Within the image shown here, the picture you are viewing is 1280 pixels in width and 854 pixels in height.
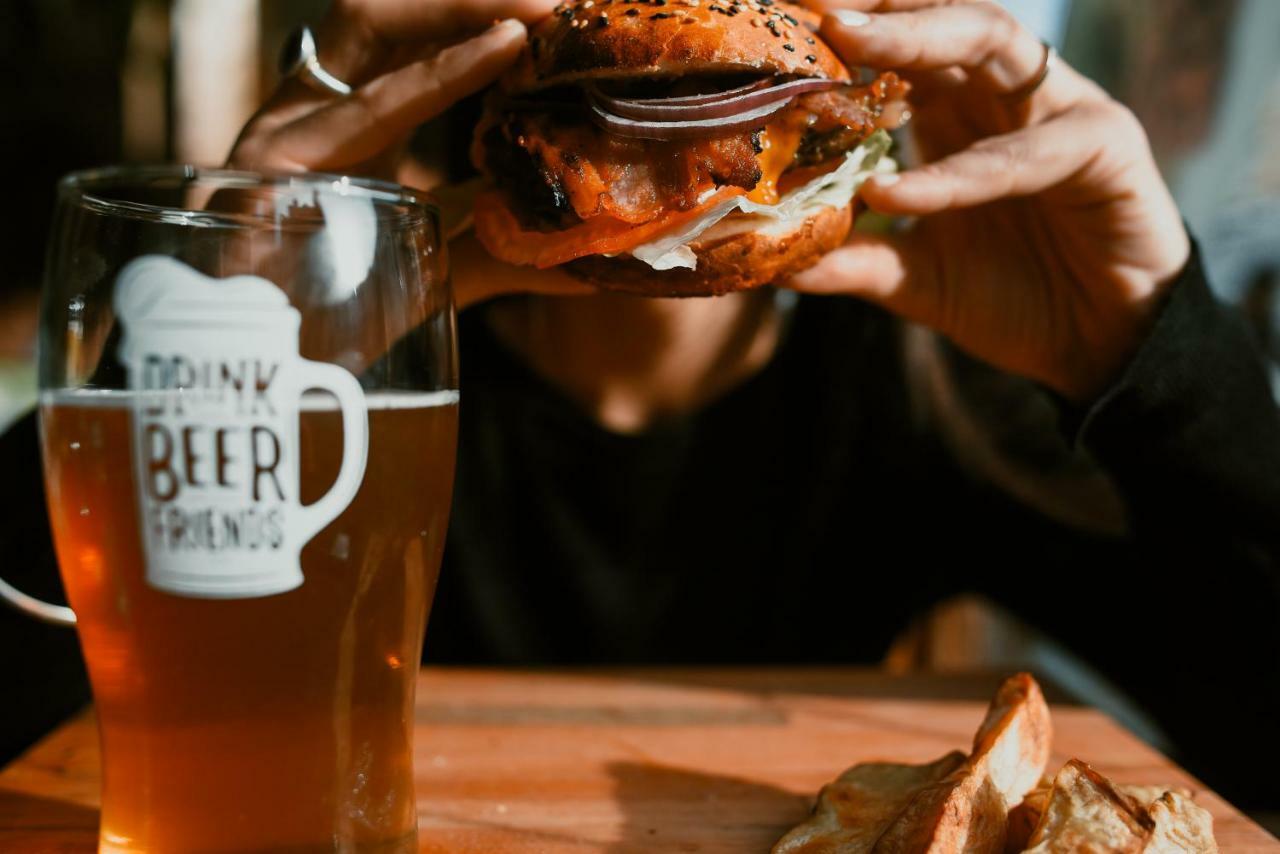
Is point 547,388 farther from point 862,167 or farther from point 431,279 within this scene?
point 431,279

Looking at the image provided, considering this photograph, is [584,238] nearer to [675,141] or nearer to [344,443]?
[675,141]

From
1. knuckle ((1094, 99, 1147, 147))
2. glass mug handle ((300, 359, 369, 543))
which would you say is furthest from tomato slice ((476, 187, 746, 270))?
knuckle ((1094, 99, 1147, 147))

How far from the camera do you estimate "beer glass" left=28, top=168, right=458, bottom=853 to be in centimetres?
60

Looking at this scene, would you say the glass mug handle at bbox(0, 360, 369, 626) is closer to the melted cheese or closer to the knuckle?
the melted cheese

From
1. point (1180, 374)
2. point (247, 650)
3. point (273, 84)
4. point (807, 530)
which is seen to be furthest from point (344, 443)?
point (273, 84)

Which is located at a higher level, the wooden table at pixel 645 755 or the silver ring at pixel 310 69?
the silver ring at pixel 310 69

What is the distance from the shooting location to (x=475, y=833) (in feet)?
2.70

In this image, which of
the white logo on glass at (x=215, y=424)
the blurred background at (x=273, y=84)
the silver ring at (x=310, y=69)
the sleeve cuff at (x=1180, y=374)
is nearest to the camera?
the white logo on glass at (x=215, y=424)

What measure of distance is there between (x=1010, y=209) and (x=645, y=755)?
957mm

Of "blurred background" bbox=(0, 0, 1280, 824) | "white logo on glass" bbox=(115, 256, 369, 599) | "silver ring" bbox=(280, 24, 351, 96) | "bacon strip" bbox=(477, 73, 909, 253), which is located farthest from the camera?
"blurred background" bbox=(0, 0, 1280, 824)

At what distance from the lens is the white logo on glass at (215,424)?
0.59 meters

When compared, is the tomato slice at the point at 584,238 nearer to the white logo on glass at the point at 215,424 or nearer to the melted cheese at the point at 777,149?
the melted cheese at the point at 777,149

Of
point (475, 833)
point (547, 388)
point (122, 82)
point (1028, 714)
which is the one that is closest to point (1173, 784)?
point (1028, 714)

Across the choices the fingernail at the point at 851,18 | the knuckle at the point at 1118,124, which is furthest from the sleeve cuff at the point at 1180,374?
the fingernail at the point at 851,18
